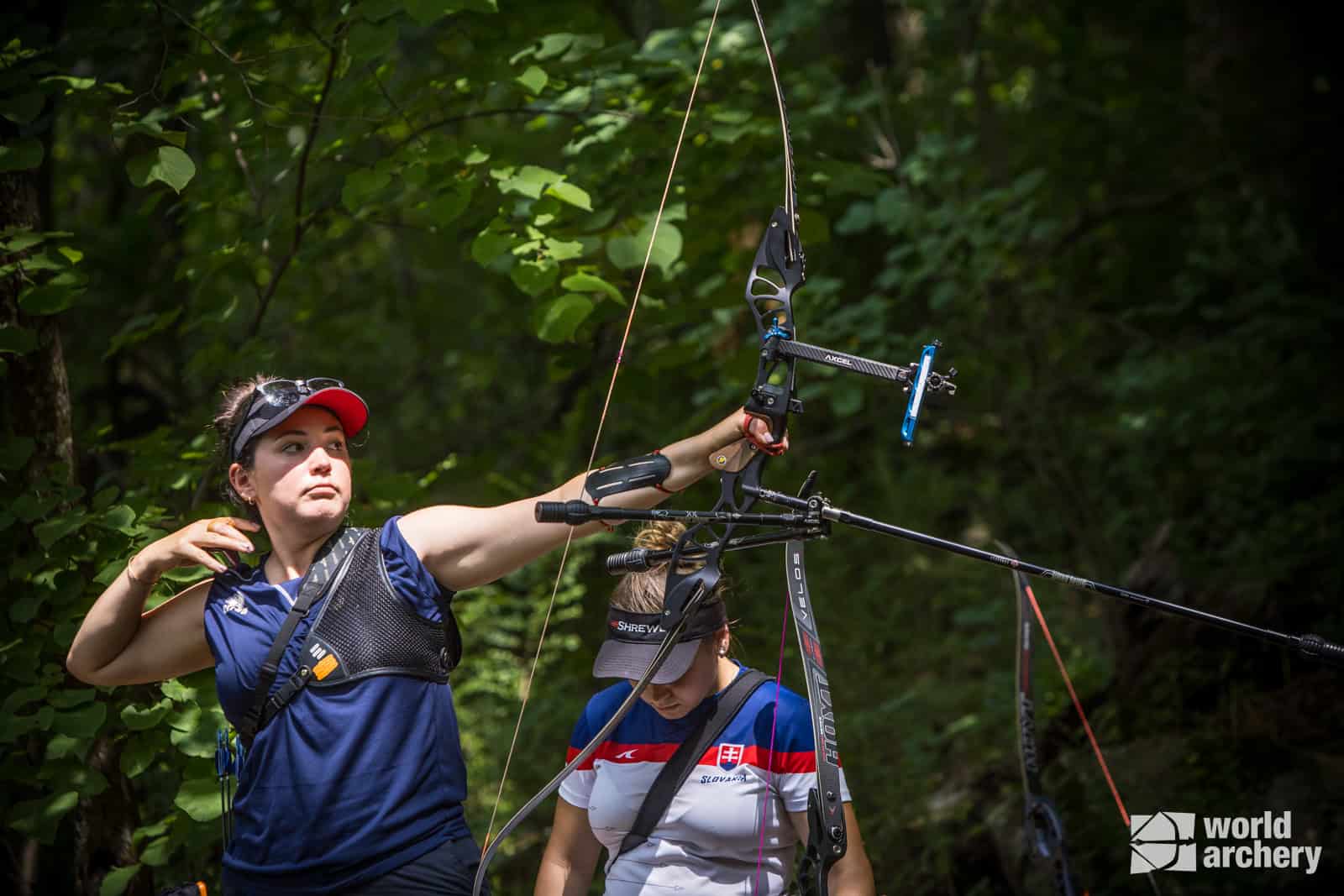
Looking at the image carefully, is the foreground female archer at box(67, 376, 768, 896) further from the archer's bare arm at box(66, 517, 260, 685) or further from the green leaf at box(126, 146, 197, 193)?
the green leaf at box(126, 146, 197, 193)

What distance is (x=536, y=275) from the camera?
3.48 metres

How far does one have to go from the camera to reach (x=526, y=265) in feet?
11.5

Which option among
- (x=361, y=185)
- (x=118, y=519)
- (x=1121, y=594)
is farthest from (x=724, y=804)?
(x=361, y=185)

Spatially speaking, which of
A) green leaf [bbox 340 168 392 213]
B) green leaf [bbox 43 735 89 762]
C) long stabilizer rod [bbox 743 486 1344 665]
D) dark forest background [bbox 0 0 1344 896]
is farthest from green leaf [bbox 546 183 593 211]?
green leaf [bbox 43 735 89 762]

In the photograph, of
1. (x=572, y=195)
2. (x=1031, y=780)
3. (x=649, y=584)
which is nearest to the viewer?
(x=649, y=584)

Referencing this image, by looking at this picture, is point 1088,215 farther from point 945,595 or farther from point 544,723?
point 544,723

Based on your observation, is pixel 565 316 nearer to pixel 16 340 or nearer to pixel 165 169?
pixel 165 169

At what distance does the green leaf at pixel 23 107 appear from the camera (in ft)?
9.85

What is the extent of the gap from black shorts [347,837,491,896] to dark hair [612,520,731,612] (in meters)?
0.55

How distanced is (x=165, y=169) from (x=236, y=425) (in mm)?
891

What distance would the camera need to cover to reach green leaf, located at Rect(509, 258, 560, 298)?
3.46m

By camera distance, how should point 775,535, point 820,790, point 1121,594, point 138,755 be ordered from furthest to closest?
point 138,755 < point 820,790 < point 775,535 < point 1121,594

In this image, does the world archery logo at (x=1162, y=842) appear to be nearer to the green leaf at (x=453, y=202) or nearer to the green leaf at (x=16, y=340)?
the green leaf at (x=453, y=202)

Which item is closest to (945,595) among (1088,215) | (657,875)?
(1088,215)
